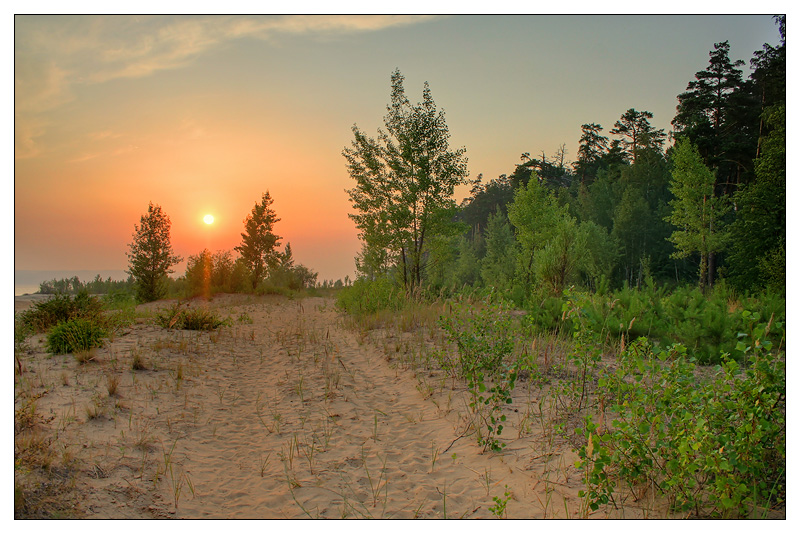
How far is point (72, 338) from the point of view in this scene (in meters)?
7.13

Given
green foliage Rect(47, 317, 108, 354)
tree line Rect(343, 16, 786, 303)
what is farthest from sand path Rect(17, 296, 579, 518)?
tree line Rect(343, 16, 786, 303)

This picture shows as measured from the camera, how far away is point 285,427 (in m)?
5.05

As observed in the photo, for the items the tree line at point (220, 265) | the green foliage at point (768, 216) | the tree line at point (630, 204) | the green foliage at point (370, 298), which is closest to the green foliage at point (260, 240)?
the tree line at point (220, 265)

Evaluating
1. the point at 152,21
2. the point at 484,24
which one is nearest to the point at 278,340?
the point at 152,21

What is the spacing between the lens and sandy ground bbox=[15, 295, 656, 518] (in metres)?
3.33

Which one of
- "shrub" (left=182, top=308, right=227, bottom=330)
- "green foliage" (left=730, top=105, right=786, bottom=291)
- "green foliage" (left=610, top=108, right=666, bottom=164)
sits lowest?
"shrub" (left=182, top=308, right=227, bottom=330)

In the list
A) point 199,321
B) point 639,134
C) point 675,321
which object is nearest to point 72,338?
point 199,321

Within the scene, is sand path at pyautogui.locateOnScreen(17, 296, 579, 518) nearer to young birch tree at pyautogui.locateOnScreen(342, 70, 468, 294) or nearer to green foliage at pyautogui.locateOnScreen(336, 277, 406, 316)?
green foliage at pyautogui.locateOnScreen(336, 277, 406, 316)

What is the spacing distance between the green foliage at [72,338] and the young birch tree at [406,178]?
12206mm

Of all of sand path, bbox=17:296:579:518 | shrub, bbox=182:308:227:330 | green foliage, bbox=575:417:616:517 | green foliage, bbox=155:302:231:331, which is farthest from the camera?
shrub, bbox=182:308:227:330

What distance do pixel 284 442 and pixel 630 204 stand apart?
37600 millimetres

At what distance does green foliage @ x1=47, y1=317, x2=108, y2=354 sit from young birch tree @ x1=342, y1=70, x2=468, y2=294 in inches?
481

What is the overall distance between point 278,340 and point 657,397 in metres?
8.34

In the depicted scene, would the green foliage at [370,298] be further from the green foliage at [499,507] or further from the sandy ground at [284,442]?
the green foliage at [499,507]
